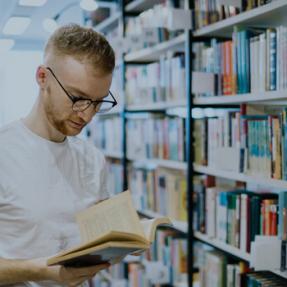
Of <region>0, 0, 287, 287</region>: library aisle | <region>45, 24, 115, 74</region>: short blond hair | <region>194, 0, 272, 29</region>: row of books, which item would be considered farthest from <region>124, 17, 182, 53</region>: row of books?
<region>45, 24, 115, 74</region>: short blond hair

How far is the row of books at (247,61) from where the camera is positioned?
6.21ft

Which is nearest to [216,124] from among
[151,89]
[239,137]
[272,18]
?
[239,137]

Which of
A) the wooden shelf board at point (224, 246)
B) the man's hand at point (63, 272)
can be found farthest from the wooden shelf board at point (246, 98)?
the man's hand at point (63, 272)

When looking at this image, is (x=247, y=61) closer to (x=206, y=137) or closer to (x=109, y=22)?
(x=206, y=137)

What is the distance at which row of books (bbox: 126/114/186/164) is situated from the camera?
271cm

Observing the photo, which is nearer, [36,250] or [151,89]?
[36,250]

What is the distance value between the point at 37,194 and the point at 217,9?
4.46 feet

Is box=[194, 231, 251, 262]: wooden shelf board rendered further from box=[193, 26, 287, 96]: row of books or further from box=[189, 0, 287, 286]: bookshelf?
box=[193, 26, 287, 96]: row of books

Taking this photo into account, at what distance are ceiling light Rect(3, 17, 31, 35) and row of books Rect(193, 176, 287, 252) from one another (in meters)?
3.01

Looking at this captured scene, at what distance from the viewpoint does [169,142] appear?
2814 mm

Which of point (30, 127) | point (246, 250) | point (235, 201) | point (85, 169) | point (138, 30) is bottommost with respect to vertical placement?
point (246, 250)

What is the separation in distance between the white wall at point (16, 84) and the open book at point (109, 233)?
5.37 m

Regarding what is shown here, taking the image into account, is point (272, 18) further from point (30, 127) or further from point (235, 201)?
point (30, 127)

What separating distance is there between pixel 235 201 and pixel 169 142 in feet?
2.37
